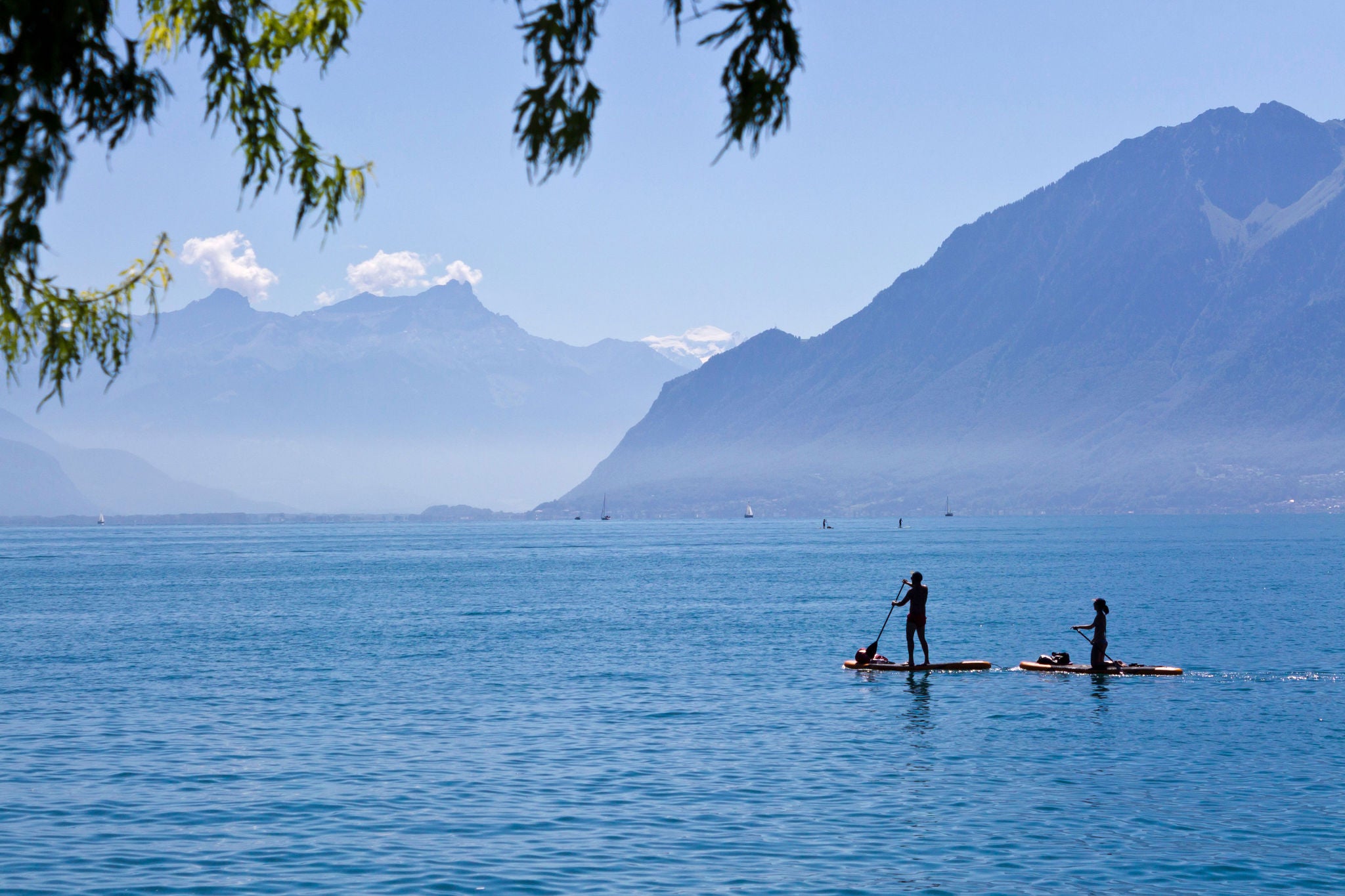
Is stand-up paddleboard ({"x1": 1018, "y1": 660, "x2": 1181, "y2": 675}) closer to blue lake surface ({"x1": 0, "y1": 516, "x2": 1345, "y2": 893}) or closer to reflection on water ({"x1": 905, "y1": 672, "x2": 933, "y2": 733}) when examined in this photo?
blue lake surface ({"x1": 0, "y1": 516, "x2": 1345, "y2": 893})

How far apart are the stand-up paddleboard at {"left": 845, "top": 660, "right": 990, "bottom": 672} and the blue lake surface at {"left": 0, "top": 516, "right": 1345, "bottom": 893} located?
0.44 metres

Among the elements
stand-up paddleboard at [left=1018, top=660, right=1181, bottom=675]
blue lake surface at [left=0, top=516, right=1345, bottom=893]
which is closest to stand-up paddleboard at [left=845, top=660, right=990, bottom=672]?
blue lake surface at [left=0, top=516, right=1345, bottom=893]

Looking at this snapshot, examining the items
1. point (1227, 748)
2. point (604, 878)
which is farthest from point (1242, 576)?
point (604, 878)

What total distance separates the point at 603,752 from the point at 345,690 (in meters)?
14.9

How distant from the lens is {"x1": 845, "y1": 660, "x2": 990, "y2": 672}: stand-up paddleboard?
44.1 metres

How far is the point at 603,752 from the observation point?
98.7 feet

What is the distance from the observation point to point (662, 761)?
28984 mm

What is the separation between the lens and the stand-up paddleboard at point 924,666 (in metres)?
44.1

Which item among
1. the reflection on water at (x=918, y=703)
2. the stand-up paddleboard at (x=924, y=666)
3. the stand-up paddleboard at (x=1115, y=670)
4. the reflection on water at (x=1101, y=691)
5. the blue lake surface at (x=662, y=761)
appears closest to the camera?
the blue lake surface at (x=662, y=761)

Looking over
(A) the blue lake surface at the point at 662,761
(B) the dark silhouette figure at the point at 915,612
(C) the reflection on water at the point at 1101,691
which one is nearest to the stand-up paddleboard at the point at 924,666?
(B) the dark silhouette figure at the point at 915,612

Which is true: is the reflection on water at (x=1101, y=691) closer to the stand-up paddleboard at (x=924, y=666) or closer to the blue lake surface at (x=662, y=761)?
the blue lake surface at (x=662, y=761)

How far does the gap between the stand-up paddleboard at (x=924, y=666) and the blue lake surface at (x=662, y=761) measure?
441mm

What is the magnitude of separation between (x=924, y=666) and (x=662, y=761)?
1728cm

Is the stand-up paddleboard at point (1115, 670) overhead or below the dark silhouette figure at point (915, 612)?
below
